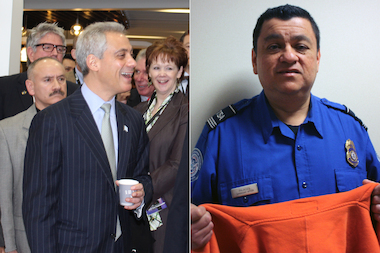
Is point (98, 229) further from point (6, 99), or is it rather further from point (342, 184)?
point (342, 184)

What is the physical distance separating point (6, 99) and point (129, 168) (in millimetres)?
590

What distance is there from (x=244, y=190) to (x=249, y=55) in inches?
26.0

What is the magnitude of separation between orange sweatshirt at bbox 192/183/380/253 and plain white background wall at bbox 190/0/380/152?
383 mm

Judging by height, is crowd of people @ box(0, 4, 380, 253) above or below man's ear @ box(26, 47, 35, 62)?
below

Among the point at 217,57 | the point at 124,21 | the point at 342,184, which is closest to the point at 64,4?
the point at 124,21

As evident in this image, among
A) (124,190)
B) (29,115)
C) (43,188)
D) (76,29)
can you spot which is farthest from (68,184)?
(76,29)

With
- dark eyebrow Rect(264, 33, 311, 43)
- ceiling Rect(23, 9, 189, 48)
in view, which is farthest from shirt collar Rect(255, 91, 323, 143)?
ceiling Rect(23, 9, 189, 48)

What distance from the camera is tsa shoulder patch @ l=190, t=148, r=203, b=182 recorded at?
1587 mm

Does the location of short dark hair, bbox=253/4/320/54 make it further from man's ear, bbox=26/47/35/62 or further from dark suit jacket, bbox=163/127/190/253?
man's ear, bbox=26/47/35/62

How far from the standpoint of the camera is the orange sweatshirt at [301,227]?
1445mm

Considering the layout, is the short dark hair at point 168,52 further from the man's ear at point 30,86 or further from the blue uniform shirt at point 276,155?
the man's ear at point 30,86

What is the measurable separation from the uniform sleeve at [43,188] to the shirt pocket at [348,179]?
49.1 inches

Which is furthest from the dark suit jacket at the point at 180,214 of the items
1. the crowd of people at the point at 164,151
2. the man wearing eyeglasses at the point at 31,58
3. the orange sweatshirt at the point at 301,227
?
the man wearing eyeglasses at the point at 31,58

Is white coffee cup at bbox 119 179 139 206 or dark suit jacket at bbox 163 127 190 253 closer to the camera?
white coffee cup at bbox 119 179 139 206
